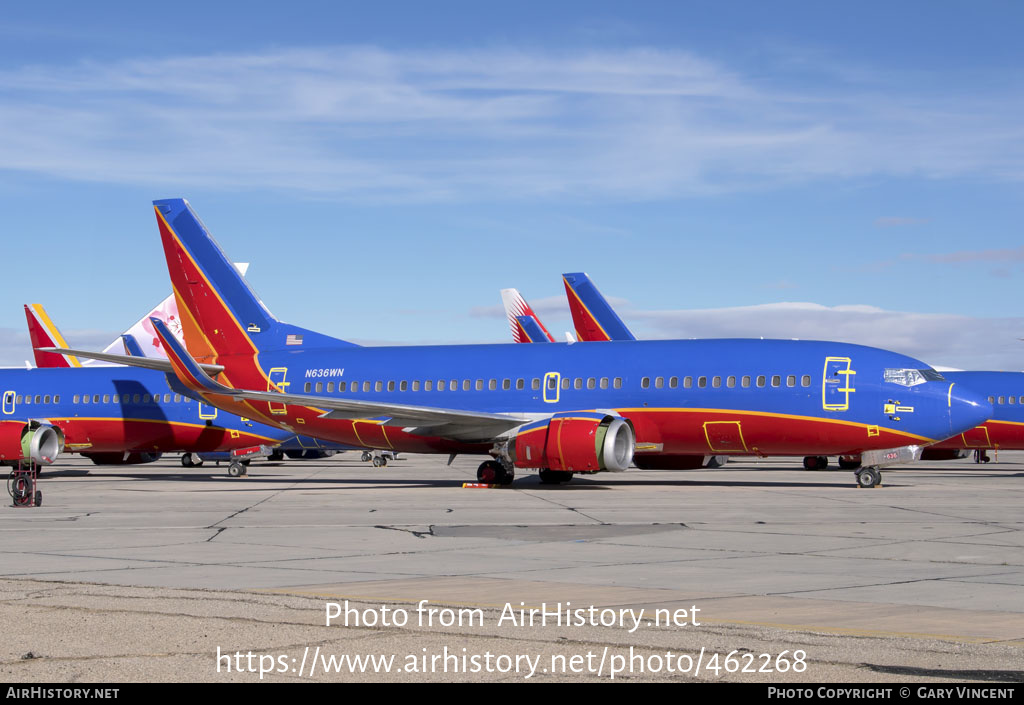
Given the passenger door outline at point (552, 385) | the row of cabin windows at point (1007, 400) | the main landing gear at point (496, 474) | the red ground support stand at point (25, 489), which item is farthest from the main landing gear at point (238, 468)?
the row of cabin windows at point (1007, 400)

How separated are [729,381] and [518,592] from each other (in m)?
20.6

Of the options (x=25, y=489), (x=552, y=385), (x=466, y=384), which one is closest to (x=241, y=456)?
(x=466, y=384)

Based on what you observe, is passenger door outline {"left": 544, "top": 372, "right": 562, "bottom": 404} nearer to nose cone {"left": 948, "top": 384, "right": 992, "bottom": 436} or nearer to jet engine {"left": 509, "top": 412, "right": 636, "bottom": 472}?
jet engine {"left": 509, "top": 412, "right": 636, "bottom": 472}

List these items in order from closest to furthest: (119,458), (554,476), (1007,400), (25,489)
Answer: (25,489), (554,476), (1007,400), (119,458)

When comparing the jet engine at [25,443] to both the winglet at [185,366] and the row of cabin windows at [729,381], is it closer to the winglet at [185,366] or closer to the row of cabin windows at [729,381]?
the winglet at [185,366]

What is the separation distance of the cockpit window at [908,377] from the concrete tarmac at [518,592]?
5.61 metres

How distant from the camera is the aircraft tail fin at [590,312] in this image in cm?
5369

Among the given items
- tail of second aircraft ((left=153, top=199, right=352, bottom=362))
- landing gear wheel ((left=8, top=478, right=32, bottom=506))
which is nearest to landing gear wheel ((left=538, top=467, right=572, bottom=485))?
tail of second aircraft ((left=153, top=199, right=352, bottom=362))

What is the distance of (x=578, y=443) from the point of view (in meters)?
30.5

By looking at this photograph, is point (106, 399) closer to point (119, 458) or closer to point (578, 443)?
point (119, 458)

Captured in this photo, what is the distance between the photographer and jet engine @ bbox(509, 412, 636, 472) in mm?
30516

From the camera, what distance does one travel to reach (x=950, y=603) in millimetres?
11445
